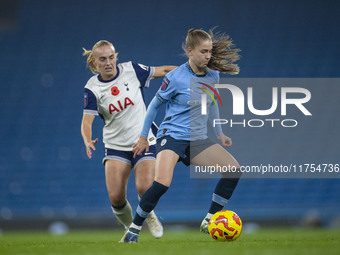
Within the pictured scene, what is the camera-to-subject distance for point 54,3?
15.0m

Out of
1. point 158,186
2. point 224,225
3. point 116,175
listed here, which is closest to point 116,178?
point 116,175

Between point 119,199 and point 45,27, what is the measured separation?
Answer: 8913 millimetres

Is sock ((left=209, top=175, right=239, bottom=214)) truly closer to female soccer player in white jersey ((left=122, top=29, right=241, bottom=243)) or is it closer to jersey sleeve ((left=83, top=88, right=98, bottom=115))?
female soccer player in white jersey ((left=122, top=29, right=241, bottom=243))

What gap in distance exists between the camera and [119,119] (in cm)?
667

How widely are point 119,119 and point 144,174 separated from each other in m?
0.71

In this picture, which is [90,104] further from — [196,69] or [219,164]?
[219,164]

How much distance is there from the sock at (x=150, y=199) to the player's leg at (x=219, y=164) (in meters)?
0.55

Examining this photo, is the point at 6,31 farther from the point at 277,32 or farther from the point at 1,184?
the point at 277,32

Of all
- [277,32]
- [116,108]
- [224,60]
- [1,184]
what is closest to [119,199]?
[116,108]

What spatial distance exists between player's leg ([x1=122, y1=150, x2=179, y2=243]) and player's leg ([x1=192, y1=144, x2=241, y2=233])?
1.25 feet

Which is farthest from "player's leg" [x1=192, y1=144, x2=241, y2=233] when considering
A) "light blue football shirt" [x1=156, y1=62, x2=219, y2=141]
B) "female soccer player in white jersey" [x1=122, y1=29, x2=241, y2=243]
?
"light blue football shirt" [x1=156, y1=62, x2=219, y2=141]

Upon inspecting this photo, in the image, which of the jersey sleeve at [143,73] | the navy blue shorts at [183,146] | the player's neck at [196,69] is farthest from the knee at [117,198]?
the player's neck at [196,69]

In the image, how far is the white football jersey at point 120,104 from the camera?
658 cm

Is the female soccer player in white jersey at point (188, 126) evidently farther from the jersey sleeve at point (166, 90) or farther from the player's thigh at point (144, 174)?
the player's thigh at point (144, 174)
